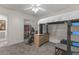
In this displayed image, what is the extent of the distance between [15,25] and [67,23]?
3.87ft

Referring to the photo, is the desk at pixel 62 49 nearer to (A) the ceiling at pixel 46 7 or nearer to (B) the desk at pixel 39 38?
(B) the desk at pixel 39 38

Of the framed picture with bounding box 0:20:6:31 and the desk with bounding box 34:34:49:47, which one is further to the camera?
the desk with bounding box 34:34:49:47

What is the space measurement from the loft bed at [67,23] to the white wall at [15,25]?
31 cm

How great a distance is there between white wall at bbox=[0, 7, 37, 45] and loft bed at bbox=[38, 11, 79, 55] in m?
0.31

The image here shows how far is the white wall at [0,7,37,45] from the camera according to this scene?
188 centimetres

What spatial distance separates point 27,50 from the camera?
77.1 inches

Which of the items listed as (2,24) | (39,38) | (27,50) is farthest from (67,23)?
(2,24)

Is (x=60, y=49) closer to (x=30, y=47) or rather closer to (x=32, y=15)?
(x=30, y=47)

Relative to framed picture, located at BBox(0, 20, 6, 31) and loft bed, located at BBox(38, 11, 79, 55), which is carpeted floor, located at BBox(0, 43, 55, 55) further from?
framed picture, located at BBox(0, 20, 6, 31)

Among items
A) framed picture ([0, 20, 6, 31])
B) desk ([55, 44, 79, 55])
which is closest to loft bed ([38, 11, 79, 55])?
desk ([55, 44, 79, 55])

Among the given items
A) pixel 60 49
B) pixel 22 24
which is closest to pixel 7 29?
pixel 22 24

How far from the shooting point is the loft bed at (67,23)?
67.5 inches

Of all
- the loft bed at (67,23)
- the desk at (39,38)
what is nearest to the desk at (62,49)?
the loft bed at (67,23)
